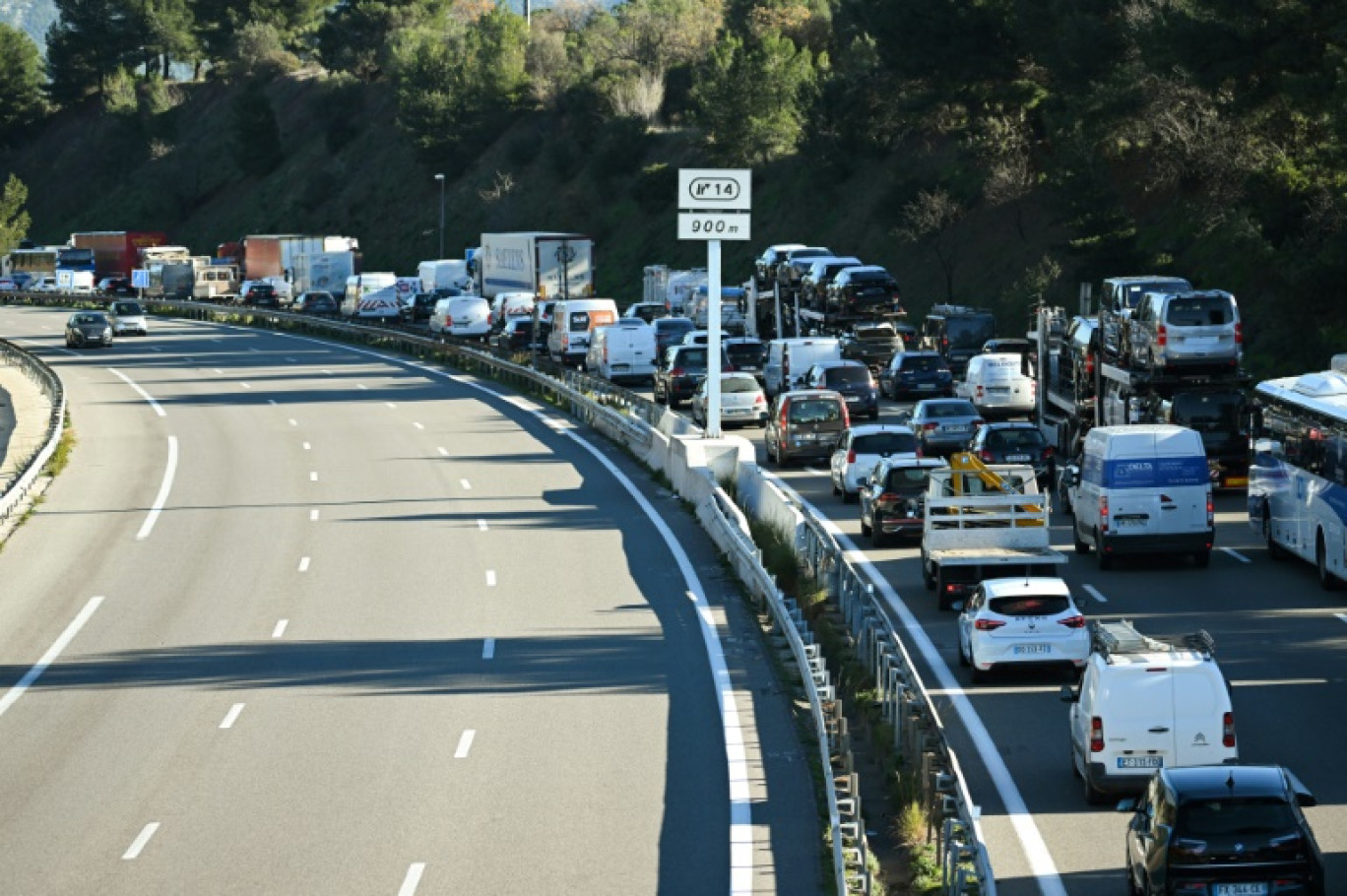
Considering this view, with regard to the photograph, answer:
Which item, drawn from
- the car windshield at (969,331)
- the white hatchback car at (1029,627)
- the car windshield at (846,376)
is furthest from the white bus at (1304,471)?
the car windshield at (969,331)

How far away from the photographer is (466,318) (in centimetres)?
8875

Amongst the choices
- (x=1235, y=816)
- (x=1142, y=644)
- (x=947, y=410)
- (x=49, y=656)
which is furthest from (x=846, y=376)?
(x=1235, y=816)

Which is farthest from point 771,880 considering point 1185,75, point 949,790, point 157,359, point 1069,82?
point 157,359

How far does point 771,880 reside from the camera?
18359 millimetres

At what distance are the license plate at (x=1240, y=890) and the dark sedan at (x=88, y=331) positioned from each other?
85388mm

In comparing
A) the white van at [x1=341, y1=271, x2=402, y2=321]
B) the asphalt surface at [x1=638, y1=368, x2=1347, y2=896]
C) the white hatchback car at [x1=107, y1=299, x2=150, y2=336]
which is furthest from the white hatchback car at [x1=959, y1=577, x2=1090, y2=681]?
the white hatchback car at [x1=107, y1=299, x2=150, y2=336]

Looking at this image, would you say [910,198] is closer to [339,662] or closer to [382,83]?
[339,662]

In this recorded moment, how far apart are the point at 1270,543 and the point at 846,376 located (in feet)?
72.8

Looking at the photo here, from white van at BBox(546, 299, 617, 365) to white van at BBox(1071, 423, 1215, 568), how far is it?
41.5 meters

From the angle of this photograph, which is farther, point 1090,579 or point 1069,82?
point 1069,82

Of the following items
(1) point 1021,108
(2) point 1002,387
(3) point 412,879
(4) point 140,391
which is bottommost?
(4) point 140,391

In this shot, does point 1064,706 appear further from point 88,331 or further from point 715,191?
point 88,331

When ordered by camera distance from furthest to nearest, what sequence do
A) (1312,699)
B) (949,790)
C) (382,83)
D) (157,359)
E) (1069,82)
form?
A: (382,83)
(157,359)
(1069,82)
(1312,699)
(949,790)

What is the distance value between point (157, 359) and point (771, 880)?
75312 millimetres
